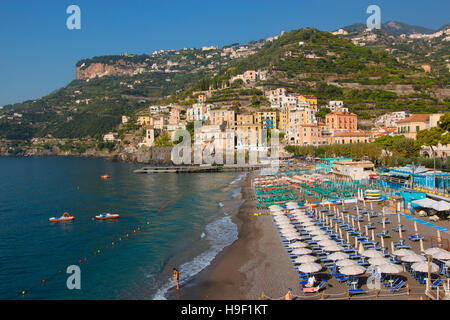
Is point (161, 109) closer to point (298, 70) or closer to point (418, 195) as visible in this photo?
point (298, 70)

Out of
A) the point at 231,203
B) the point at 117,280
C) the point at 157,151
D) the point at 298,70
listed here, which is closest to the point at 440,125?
the point at 231,203

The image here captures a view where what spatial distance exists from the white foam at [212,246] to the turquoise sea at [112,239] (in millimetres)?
53

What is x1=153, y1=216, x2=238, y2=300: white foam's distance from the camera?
18.5m

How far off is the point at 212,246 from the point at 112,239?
28.2 ft

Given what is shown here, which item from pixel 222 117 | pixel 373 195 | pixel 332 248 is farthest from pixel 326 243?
pixel 222 117

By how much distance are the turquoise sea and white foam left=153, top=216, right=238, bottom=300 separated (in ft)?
0.17

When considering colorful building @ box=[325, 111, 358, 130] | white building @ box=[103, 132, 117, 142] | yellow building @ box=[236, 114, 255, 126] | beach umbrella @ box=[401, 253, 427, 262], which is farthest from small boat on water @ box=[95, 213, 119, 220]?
white building @ box=[103, 132, 117, 142]

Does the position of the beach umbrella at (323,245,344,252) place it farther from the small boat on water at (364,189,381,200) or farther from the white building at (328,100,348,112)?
the white building at (328,100,348,112)

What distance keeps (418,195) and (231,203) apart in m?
19.4

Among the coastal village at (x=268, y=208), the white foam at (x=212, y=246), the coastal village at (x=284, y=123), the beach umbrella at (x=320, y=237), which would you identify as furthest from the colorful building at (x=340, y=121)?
the beach umbrella at (x=320, y=237)

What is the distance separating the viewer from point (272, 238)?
82.1ft
